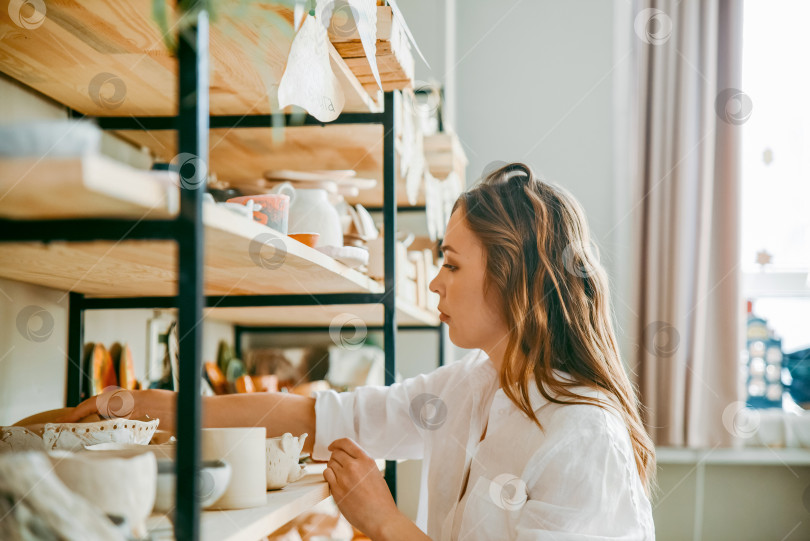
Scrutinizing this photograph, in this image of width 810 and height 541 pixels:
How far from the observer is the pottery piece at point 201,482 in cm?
54

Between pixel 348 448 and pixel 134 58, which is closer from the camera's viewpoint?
pixel 134 58

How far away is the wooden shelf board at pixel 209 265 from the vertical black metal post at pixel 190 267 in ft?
0.12

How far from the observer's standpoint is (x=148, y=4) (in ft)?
2.23

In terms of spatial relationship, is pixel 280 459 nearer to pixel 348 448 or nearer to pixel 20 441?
pixel 348 448

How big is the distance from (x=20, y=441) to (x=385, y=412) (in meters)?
0.65

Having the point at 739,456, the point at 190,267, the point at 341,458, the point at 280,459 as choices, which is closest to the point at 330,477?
the point at 341,458

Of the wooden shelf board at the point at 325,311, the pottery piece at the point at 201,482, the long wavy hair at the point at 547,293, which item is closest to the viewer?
the pottery piece at the point at 201,482

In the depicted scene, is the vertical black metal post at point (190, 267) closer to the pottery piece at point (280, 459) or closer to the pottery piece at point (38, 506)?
the pottery piece at point (38, 506)

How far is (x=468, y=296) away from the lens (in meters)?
1.13

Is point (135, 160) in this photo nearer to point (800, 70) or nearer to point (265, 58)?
point (265, 58)

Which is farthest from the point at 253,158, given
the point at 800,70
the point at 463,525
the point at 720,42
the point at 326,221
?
the point at 800,70

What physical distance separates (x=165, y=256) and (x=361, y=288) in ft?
1.90

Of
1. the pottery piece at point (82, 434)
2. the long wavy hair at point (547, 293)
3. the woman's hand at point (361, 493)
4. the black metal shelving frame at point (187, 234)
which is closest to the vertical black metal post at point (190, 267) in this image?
the black metal shelving frame at point (187, 234)

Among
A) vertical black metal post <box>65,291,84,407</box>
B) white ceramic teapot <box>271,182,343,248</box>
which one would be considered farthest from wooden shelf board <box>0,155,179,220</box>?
vertical black metal post <box>65,291,84,407</box>
